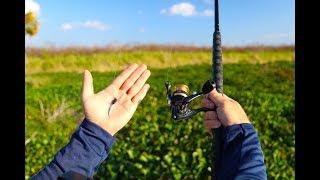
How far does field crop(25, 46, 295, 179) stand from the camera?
4086 mm

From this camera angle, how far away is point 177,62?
579 cm

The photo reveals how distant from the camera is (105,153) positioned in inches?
58.9

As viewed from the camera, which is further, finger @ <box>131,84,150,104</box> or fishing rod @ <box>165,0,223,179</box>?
finger @ <box>131,84,150,104</box>

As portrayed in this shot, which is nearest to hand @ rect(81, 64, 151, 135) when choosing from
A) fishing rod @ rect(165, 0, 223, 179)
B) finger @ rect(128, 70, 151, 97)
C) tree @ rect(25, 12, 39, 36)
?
finger @ rect(128, 70, 151, 97)

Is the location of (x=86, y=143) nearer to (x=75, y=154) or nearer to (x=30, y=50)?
(x=75, y=154)

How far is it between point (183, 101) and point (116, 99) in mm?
179

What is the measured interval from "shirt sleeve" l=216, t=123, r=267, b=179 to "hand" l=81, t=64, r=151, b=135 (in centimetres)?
27

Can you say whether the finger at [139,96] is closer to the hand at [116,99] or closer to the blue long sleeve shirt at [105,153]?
the hand at [116,99]

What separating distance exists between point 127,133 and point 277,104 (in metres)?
1.17

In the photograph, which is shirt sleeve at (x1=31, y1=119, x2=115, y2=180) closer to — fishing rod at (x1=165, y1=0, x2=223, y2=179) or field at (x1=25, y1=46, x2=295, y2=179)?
fishing rod at (x1=165, y1=0, x2=223, y2=179)
